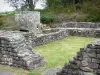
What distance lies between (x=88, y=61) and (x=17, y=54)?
3.92 meters

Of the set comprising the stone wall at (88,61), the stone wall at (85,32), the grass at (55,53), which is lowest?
the grass at (55,53)

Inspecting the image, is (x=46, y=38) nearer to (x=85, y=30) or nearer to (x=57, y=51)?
(x=57, y=51)

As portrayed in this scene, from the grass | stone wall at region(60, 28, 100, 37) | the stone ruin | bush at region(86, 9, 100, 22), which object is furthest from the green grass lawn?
bush at region(86, 9, 100, 22)

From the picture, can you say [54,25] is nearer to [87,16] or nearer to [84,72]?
[87,16]

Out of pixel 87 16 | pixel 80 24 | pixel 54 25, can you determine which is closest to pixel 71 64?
pixel 80 24

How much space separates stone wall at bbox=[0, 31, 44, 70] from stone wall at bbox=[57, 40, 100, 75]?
298 centimetres

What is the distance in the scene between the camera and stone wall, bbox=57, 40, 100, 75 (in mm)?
7327

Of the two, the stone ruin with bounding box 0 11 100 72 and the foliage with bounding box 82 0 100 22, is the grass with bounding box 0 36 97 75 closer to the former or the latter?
the stone ruin with bounding box 0 11 100 72

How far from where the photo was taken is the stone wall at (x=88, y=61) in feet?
24.0

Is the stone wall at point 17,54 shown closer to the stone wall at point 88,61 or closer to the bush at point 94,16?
the stone wall at point 88,61

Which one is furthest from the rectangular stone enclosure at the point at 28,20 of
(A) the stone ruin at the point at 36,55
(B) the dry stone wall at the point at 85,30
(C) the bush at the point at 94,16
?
(C) the bush at the point at 94,16

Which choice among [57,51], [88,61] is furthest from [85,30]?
[88,61]

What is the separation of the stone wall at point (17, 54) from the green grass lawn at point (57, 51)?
0.64 m

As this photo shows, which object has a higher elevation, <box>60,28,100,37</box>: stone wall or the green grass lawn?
<box>60,28,100,37</box>: stone wall
